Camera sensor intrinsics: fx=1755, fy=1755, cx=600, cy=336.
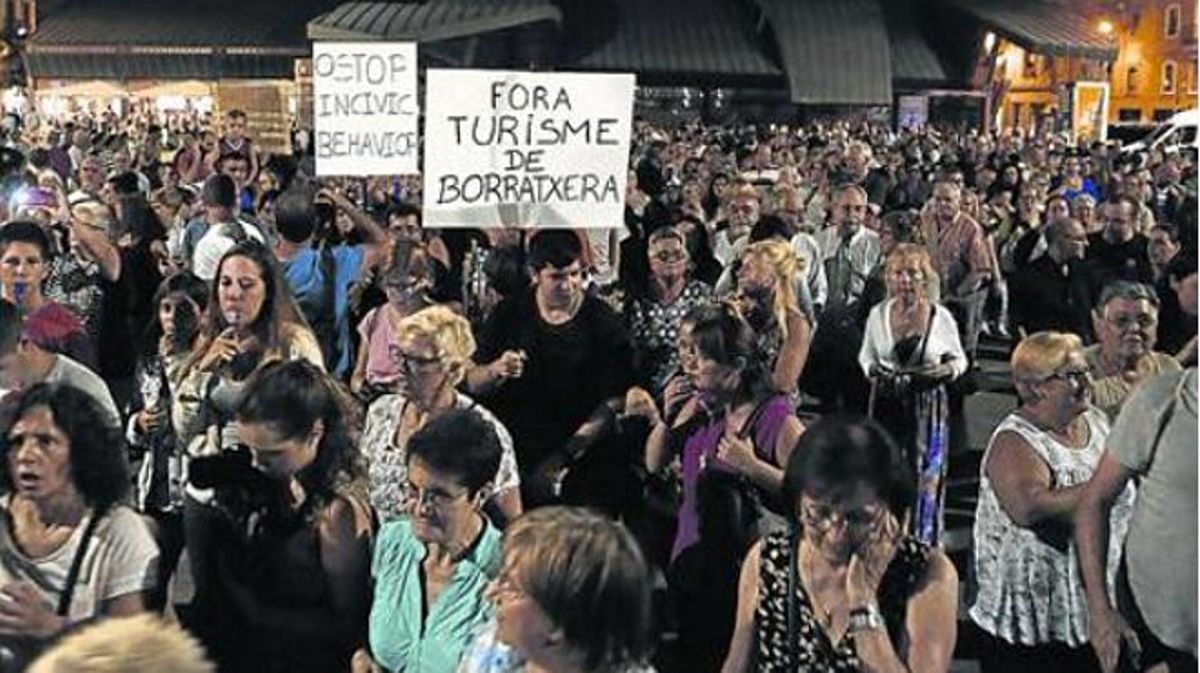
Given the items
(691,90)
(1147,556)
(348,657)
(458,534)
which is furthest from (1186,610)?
(691,90)

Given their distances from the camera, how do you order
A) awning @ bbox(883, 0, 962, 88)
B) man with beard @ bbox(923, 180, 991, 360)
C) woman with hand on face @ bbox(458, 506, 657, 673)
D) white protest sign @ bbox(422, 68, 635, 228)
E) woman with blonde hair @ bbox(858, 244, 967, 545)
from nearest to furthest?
woman with hand on face @ bbox(458, 506, 657, 673), woman with blonde hair @ bbox(858, 244, 967, 545), white protest sign @ bbox(422, 68, 635, 228), man with beard @ bbox(923, 180, 991, 360), awning @ bbox(883, 0, 962, 88)

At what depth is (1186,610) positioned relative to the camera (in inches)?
150

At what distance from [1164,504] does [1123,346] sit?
2.24 meters

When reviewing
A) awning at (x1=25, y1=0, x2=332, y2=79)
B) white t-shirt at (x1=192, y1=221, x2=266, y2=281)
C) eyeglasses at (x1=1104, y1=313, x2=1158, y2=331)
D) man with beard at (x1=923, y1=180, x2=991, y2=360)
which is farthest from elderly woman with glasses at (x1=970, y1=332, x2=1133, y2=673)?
awning at (x1=25, y1=0, x2=332, y2=79)

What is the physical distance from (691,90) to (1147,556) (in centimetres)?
3624

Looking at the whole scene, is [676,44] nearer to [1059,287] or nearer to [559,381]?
[1059,287]

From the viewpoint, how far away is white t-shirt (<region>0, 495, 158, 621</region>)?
12.4 ft

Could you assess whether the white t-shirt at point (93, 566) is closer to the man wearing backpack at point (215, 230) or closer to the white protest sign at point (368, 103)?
the man wearing backpack at point (215, 230)

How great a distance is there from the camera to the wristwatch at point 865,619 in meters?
3.62

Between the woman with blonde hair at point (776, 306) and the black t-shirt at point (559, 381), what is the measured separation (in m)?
0.65

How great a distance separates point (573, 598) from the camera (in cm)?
302

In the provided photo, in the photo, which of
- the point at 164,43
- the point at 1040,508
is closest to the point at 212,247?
the point at 1040,508

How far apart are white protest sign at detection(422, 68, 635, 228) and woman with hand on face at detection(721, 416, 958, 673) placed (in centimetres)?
369

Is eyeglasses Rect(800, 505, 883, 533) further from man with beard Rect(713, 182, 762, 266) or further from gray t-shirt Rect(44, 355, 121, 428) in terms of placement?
man with beard Rect(713, 182, 762, 266)
